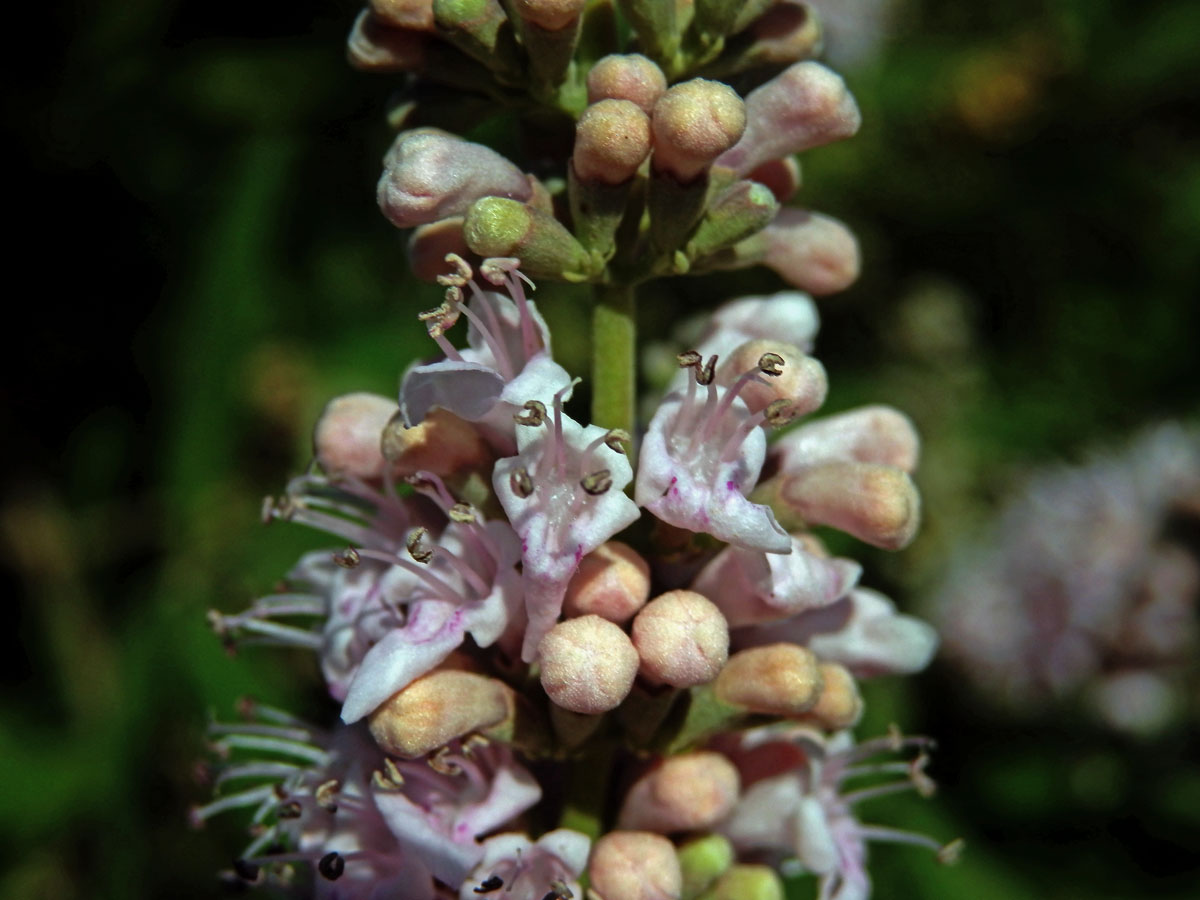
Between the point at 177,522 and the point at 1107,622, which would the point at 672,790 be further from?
the point at 1107,622

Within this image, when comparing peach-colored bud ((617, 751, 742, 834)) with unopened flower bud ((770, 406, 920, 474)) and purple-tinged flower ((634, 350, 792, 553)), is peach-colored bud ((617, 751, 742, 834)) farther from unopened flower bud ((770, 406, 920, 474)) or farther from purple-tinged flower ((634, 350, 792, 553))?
unopened flower bud ((770, 406, 920, 474))

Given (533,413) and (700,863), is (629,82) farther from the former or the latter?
(700,863)

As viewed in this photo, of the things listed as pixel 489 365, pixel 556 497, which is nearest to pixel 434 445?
pixel 489 365

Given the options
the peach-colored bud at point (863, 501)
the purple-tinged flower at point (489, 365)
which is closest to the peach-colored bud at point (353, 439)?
the purple-tinged flower at point (489, 365)

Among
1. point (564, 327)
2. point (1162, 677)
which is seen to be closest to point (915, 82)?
point (564, 327)

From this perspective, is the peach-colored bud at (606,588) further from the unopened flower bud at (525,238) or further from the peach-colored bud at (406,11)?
the peach-colored bud at (406,11)
